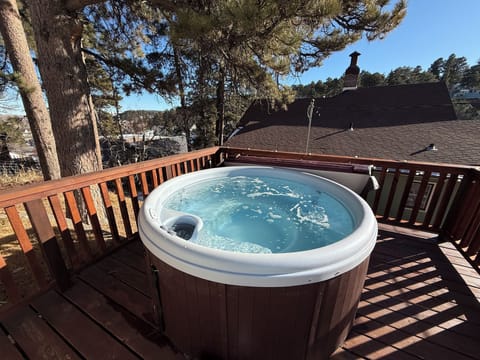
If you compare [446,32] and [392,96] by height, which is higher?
[446,32]

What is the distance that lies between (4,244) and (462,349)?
4313 mm

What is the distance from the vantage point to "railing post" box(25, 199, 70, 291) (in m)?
1.48

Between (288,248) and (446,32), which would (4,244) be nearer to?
(288,248)

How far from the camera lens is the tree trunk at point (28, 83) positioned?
142 inches

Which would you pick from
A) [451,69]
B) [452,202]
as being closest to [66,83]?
[452,202]

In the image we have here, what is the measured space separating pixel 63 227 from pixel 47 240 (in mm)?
138

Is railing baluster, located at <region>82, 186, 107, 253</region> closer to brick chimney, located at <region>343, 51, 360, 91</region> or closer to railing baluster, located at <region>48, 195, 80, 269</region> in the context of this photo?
railing baluster, located at <region>48, 195, 80, 269</region>

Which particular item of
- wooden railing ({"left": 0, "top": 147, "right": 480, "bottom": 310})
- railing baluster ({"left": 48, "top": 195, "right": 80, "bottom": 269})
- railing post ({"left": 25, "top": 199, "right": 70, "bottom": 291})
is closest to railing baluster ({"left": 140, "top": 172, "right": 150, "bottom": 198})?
wooden railing ({"left": 0, "top": 147, "right": 480, "bottom": 310})

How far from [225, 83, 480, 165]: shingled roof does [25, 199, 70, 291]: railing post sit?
7.04 metres

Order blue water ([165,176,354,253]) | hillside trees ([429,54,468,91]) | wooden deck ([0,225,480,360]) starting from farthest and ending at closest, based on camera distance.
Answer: hillside trees ([429,54,468,91])
blue water ([165,176,354,253])
wooden deck ([0,225,480,360])

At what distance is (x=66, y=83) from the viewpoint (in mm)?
2686

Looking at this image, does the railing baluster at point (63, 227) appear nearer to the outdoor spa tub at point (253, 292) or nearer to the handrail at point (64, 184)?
the handrail at point (64, 184)

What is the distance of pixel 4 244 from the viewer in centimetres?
244

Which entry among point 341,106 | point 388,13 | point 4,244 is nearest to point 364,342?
point 4,244
